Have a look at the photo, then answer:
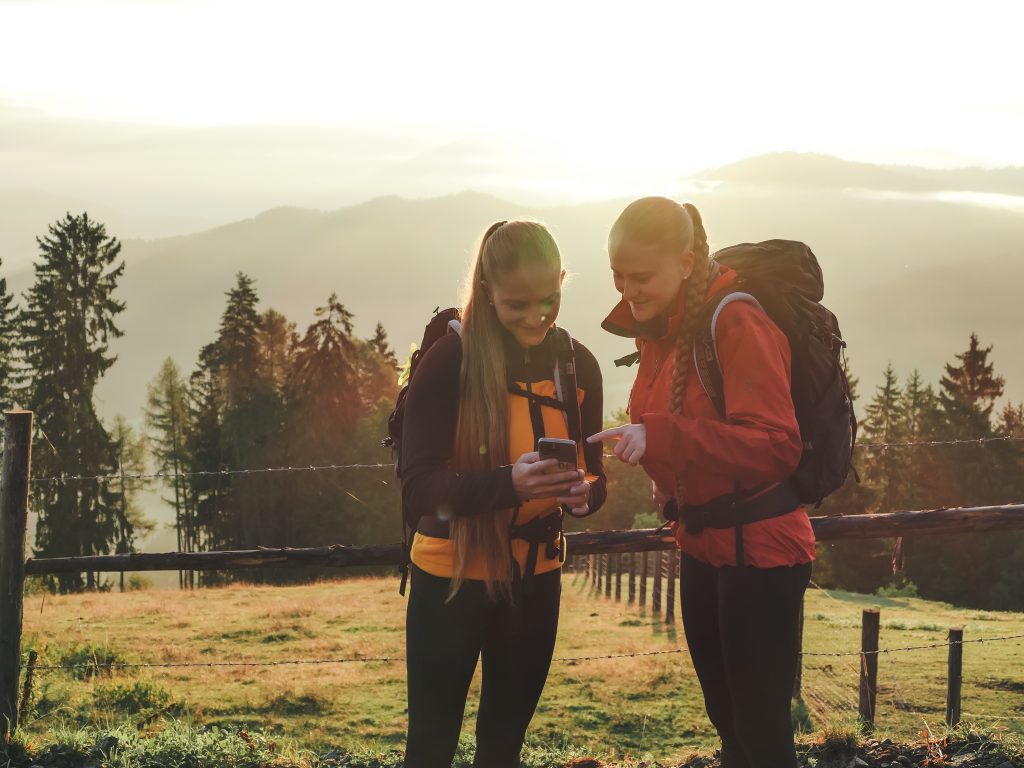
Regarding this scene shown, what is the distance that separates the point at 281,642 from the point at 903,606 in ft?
53.8

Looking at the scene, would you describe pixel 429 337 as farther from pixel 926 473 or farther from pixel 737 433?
pixel 926 473

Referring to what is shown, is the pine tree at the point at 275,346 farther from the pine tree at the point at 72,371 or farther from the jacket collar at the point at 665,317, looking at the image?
the jacket collar at the point at 665,317

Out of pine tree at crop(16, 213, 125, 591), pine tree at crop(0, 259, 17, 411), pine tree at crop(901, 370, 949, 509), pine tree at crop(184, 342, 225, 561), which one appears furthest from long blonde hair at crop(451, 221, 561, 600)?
pine tree at crop(901, 370, 949, 509)

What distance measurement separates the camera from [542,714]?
9.30 m

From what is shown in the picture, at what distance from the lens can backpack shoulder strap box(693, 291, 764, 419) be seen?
104 inches

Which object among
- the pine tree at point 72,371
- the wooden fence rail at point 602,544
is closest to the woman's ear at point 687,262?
the wooden fence rail at point 602,544

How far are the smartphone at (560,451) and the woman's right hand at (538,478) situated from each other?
1 cm

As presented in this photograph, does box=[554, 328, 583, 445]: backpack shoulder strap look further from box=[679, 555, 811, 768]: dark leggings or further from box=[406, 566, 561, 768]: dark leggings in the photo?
box=[679, 555, 811, 768]: dark leggings

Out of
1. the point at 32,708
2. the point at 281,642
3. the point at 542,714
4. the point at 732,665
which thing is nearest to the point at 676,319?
the point at 732,665

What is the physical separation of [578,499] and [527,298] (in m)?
0.60

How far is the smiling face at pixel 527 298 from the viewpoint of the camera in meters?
2.68

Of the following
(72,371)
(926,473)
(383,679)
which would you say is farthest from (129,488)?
(383,679)

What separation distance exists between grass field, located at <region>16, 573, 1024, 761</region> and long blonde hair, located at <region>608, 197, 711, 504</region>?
3.52m

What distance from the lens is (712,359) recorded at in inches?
104
